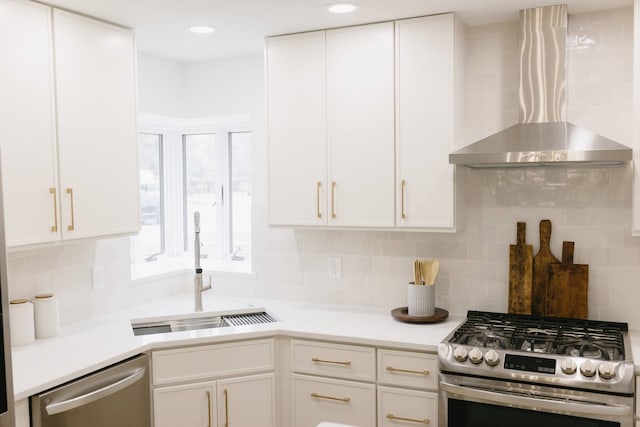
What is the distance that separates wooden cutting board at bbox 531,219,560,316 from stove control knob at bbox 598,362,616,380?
0.69 meters

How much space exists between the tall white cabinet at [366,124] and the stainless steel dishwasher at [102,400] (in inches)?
44.6

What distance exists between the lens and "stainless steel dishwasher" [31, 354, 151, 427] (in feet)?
7.26

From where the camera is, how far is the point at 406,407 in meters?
2.73

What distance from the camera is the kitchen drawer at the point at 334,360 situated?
9.20 feet

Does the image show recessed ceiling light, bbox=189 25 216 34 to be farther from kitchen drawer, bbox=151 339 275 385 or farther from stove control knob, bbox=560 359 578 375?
stove control knob, bbox=560 359 578 375

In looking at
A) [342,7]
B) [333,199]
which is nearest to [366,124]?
[333,199]

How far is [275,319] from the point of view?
3234 millimetres

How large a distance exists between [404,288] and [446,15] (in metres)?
1.48

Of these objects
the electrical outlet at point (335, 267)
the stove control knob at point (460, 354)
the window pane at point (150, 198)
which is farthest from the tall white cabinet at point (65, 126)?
the stove control knob at point (460, 354)

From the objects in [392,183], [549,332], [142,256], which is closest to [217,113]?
[142,256]

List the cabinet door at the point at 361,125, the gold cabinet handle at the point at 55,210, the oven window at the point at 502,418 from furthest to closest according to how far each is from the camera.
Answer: the cabinet door at the point at 361,125 → the gold cabinet handle at the point at 55,210 → the oven window at the point at 502,418

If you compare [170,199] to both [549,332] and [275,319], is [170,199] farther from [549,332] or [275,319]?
[549,332]

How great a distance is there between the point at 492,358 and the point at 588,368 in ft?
1.20

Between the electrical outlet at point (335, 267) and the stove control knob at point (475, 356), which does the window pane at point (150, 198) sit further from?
the stove control knob at point (475, 356)
